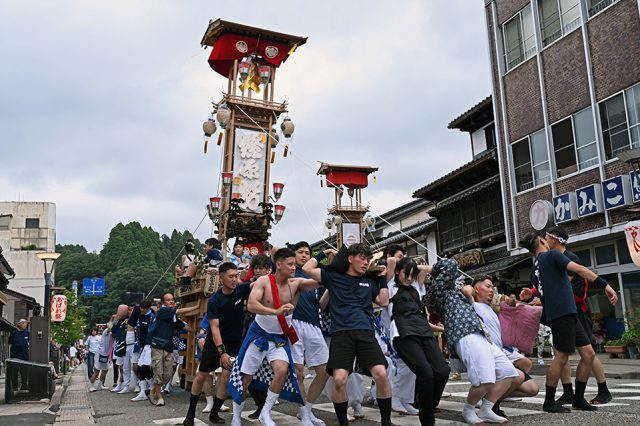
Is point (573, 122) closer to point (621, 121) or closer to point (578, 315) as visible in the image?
point (621, 121)

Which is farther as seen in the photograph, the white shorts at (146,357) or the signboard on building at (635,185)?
the signboard on building at (635,185)

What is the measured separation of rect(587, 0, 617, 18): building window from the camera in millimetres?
18717

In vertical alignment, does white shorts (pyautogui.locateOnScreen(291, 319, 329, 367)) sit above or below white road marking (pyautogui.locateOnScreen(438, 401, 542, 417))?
above

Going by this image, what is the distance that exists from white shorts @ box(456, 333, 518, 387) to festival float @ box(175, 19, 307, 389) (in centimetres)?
1249

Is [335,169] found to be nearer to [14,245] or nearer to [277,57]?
[277,57]

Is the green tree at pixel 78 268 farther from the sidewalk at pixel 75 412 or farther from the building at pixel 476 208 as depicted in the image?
the sidewalk at pixel 75 412

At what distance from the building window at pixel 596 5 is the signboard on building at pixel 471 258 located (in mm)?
10746

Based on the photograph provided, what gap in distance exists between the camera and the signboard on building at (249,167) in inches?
727

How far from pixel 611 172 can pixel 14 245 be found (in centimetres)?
4964

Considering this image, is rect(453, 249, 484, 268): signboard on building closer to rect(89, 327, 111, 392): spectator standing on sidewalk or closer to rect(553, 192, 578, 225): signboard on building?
rect(553, 192, 578, 225): signboard on building

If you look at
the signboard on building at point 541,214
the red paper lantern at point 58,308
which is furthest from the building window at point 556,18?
the red paper lantern at point 58,308

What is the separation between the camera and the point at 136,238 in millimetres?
106750

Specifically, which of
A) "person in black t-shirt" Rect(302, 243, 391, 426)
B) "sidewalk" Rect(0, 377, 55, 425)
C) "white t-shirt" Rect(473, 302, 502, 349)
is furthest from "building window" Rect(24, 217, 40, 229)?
"white t-shirt" Rect(473, 302, 502, 349)

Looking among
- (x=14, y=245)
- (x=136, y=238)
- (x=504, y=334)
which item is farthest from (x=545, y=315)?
(x=136, y=238)
